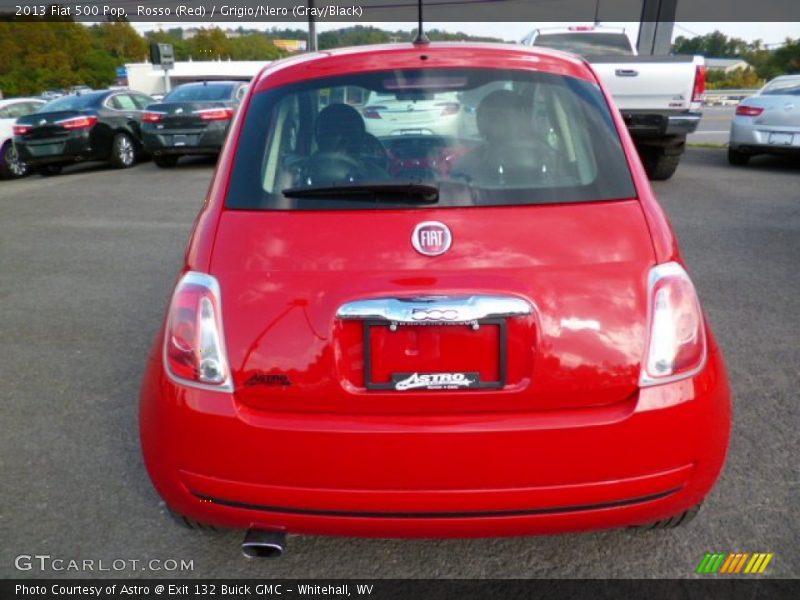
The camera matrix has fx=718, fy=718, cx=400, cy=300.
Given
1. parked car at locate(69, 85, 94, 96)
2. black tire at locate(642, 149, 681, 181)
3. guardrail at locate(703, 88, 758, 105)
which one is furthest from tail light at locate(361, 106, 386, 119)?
guardrail at locate(703, 88, 758, 105)

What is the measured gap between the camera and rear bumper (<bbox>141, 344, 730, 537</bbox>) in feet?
6.68

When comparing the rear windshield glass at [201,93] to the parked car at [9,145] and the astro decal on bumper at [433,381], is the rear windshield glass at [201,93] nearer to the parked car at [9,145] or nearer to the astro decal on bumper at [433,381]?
the parked car at [9,145]

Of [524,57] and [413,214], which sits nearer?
[413,214]

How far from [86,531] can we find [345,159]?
1754 millimetres

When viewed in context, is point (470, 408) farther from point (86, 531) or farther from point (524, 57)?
point (86, 531)

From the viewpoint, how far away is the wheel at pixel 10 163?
14.1 m

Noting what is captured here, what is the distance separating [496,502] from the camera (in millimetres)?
2061

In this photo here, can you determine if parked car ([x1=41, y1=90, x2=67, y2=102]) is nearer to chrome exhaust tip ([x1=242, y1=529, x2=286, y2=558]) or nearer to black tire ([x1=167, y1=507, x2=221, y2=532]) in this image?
black tire ([x1=167, y1=507, x2=221, y2=532])

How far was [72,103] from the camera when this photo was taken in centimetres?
1480

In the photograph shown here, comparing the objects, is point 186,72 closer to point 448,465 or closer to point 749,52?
point 448,465

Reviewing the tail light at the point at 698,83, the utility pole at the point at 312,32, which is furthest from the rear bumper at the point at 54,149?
the utility pole at the point at 312,32

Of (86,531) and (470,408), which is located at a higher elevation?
(470,408)

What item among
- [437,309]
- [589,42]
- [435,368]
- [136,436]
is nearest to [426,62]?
[437,309]
